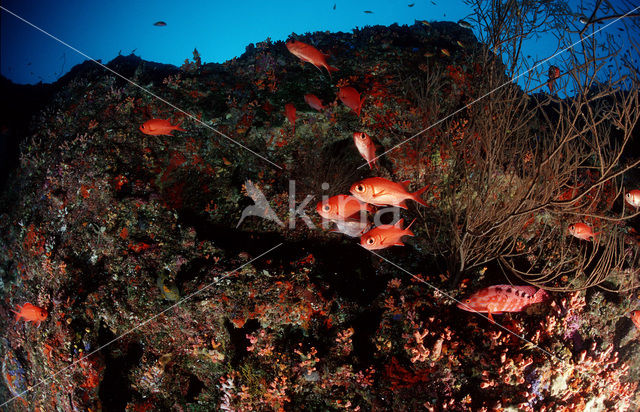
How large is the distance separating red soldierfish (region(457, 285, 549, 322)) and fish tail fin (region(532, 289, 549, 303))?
29 centimetres

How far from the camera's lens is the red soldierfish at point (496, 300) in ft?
10.6

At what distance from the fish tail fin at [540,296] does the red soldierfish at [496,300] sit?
0.29 metres

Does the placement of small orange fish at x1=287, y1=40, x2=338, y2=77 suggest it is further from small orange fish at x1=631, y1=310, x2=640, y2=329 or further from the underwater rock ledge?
small orange fish at x1=631, y1=310, x2=640, y2=329

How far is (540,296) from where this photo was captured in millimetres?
3818

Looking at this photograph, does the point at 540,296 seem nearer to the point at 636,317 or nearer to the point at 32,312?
the point at 636,317

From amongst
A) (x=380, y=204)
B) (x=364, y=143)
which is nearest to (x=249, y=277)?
(x=380, y=204)

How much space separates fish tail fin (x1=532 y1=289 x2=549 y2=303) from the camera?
366cm

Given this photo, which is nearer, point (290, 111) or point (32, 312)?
point (32, 312)

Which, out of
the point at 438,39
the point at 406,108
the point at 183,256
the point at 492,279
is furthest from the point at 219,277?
the point at 438,39

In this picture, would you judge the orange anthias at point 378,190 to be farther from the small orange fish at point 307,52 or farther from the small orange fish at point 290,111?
the small orange fish at point 290,111

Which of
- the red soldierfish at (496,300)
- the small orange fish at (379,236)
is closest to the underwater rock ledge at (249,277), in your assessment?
the red soldierfish at (496,300)

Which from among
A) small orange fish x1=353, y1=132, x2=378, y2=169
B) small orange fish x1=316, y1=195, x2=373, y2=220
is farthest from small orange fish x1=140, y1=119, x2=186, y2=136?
small orange fish x1=353, y1=132, x2=378, y2=169

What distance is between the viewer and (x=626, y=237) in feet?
16.2

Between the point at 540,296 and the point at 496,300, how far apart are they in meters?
1.15
